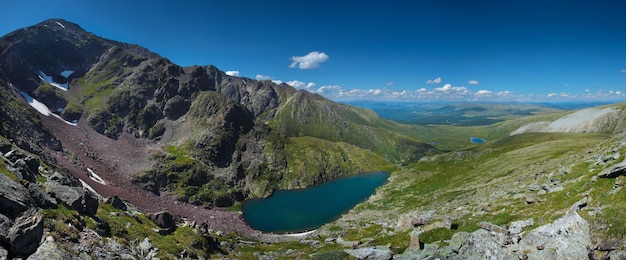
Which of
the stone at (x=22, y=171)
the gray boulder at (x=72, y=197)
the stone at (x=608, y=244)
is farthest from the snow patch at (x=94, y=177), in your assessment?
the stone at (x=608, y=244)

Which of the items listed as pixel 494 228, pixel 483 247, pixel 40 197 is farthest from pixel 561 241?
pixel 40 197

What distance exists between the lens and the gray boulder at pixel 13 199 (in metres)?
23.3

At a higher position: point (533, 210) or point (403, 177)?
point (533, 210)

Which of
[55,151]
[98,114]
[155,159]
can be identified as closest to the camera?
[55,151]

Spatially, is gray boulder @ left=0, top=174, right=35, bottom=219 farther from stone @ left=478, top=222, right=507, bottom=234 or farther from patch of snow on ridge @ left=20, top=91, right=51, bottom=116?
patch of snow on ridge @ left=20, top=91, right=51, bottom=116

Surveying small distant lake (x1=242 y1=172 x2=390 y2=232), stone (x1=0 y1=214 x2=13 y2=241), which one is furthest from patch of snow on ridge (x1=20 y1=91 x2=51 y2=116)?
stone (x1=0 y1=214 x2=13 y2=241)

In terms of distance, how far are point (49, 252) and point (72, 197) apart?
541 inches

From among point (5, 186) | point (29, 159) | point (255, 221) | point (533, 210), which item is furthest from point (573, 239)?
point (255, 221)

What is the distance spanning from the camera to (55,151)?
422ft

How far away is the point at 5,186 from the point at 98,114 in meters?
209

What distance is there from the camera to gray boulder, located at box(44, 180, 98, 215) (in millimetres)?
32062

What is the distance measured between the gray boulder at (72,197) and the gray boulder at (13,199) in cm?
527

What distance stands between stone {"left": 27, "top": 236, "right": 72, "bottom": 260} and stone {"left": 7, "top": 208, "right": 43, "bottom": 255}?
446 mm

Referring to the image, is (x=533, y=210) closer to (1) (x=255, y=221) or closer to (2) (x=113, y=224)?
(2) (x=113, y=224)
